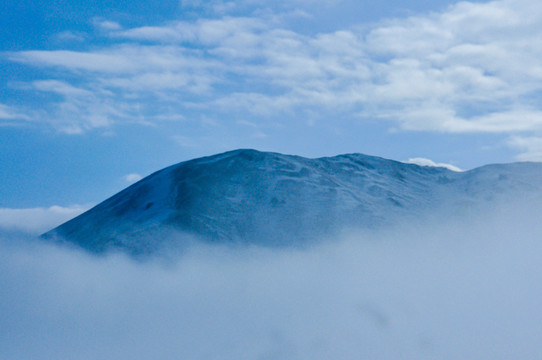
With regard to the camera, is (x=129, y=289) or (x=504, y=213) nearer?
(x=129, y=289)

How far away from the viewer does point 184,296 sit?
326ft

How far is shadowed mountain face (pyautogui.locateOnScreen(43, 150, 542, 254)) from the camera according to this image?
97500 mm

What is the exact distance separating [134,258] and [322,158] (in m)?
47.8

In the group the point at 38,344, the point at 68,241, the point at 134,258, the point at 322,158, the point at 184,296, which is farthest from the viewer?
the point at 322,158

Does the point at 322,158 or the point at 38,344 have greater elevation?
the point at 322,158

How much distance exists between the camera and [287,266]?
10144cm

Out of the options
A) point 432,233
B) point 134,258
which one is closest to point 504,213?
point 432,233

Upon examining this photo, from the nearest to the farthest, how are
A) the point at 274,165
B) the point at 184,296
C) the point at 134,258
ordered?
the point at 134,258 < the point at 184,296 < the point at 274,165

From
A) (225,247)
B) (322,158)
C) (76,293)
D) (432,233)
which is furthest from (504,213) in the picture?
(76,293)

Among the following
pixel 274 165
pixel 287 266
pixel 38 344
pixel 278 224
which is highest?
pixel 274 165

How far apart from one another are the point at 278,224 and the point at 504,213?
49.0 metres

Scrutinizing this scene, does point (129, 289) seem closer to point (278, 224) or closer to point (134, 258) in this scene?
point (134, 258)

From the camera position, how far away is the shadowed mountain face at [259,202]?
3839 inches

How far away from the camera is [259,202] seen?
341 ft
